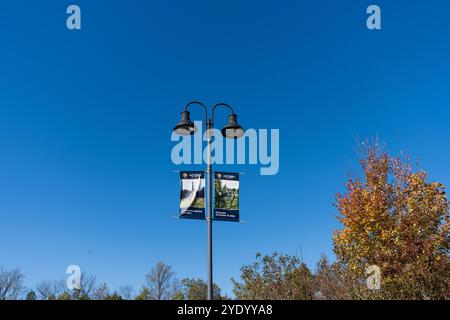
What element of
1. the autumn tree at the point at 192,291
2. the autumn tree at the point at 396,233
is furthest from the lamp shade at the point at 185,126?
the autumn tree at the point at 192,291

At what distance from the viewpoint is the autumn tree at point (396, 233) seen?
17.2 m

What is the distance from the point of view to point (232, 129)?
11.7m

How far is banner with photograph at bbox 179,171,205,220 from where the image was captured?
1101 centimetres

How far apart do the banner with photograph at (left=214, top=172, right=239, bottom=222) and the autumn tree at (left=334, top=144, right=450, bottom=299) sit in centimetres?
888

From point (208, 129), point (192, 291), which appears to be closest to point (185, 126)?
point (208, 129)

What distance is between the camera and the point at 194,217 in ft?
35.8

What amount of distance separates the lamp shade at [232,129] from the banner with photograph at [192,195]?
1348 mm

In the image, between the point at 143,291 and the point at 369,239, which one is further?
the point at 143,291

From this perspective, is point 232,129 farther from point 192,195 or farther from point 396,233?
point 396,233

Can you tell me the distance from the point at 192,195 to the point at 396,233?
11.4 meters

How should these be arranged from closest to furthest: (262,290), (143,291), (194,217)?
(194,217) < (262,290) < (143,291)
